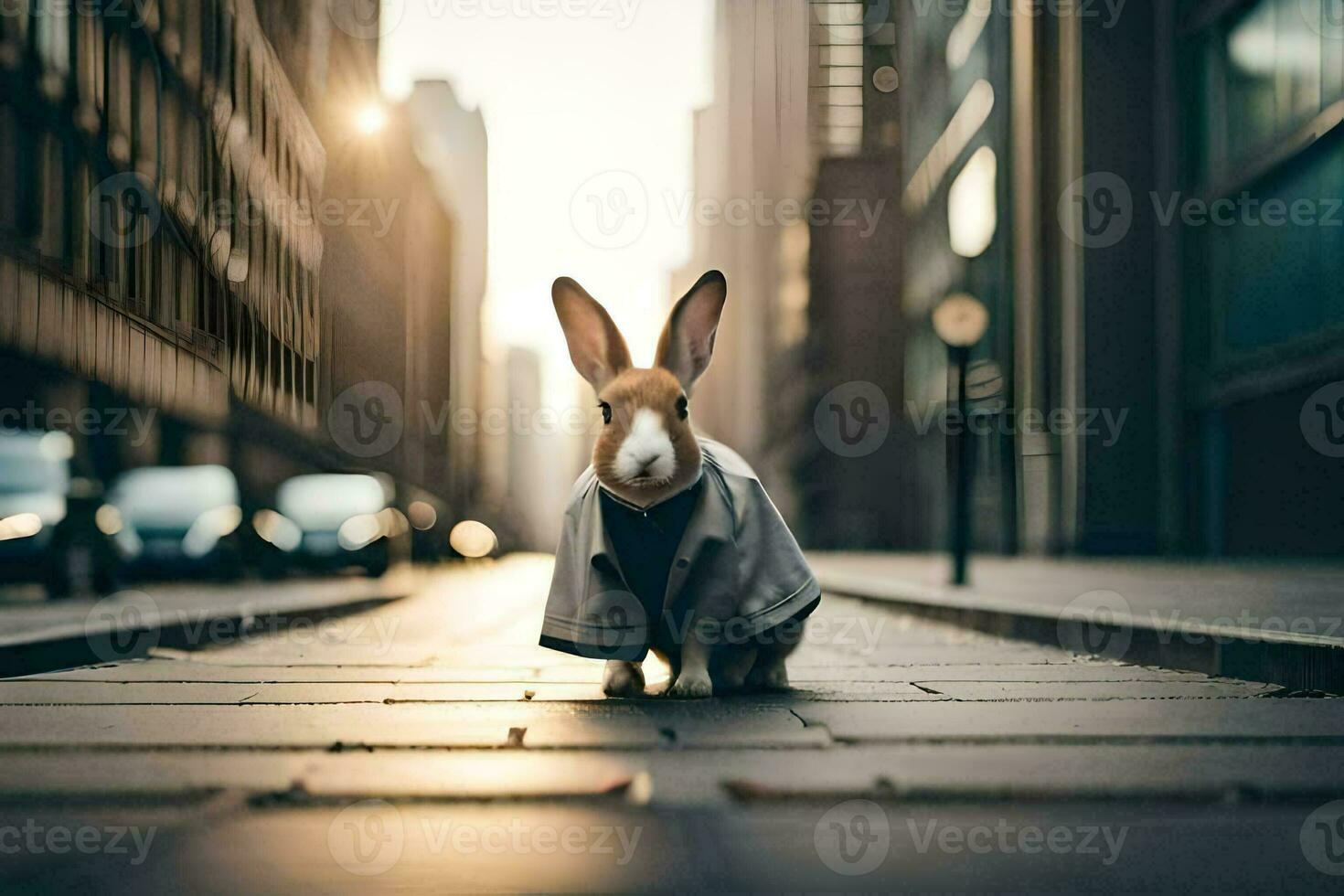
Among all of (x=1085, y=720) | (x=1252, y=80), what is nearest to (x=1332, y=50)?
(x=1252, y=80)

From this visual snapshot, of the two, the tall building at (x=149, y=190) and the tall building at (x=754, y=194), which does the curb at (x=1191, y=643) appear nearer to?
the tall building at (x=149, y=190)

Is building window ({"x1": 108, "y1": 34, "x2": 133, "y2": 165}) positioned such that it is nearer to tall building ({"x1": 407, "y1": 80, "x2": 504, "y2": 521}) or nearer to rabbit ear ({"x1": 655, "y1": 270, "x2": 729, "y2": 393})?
rabbit ear ({"x1": 655, "y1": 270, "x2": 729, "y2": 393})

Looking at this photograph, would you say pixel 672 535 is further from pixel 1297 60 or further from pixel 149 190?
pixel 149 190

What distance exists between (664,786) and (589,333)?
7.01 ft

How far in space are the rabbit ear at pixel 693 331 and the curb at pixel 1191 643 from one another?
2.68m

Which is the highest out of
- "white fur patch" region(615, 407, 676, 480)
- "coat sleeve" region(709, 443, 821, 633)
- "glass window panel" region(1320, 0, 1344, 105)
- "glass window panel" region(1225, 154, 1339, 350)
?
"glass window panel" region(1320, 0, 1344, 105)

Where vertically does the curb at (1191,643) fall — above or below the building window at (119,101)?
below

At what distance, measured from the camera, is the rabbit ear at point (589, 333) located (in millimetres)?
4871

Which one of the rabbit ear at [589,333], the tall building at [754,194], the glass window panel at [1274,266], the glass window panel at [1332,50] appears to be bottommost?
the rabbit ear at [589,333]

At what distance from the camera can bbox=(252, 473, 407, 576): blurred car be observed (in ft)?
62.3

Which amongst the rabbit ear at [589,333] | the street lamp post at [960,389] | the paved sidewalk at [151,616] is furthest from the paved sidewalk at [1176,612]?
the paved sidewalk at [151,616]

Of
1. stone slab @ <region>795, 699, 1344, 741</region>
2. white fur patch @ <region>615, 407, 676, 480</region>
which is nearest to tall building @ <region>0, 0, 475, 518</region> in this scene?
white fur patch @ <region>615, 407, 676, 480</region>

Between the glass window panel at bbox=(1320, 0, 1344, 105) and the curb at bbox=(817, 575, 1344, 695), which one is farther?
the glass window panel at bbox=(1320, 0, 1344, 105)

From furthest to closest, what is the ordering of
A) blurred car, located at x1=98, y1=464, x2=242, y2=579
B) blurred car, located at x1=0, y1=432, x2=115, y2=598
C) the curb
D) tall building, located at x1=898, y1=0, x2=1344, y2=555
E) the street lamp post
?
1. tall building, located at x1=898, y1=0, x2=1344, y2=555
2. blurred car, located at x1=98, y1=464, x2=242, y2=579
3. the street lamp post
4. blurred car, located at x1=0, y1=432, x2=115, y2=598
5. the curb
